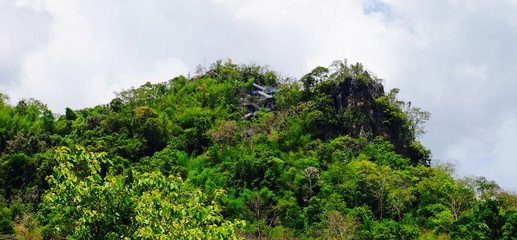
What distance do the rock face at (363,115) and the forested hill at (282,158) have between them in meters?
0.09

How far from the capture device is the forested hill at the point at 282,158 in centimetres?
2747

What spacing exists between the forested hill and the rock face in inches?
3.6

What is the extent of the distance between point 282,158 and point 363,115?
774cm

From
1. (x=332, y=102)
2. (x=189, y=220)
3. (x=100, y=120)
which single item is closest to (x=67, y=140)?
(x=100, y=120)

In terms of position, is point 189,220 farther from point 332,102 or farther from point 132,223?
point 332,102

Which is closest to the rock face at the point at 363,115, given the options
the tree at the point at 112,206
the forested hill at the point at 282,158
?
the forested hill at the point at 282,158

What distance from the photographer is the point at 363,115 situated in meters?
38.7

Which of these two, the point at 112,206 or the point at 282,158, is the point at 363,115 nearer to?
the point at 282,158

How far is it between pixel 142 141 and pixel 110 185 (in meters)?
33.2

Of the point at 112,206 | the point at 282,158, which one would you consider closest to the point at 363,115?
the point at 282,158

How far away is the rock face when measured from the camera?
38.5 m

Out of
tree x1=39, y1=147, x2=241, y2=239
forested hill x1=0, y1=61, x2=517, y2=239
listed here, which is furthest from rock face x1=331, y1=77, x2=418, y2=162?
tree x1=39, y1=147, x2=241, y2=239

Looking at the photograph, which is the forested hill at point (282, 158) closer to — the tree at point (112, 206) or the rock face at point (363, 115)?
the rock face at point (363, 115)

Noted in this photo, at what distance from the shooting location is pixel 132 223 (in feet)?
20.3
